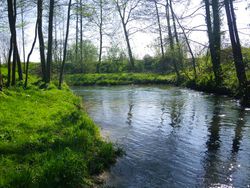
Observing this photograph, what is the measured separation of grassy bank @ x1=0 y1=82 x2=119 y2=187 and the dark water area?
745 millimetres

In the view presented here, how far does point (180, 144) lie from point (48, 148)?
4.73m

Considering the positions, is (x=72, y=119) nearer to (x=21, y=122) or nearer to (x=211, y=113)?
(x=21, y=122)

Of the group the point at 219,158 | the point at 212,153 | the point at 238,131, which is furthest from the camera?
the point at 238,131

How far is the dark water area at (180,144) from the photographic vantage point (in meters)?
8.55

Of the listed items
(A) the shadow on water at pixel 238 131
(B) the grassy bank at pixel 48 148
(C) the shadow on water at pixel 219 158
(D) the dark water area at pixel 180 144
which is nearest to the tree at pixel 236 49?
(D) the dark water area at pixel 180 144

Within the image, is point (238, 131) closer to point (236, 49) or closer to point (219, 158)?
point (219, 158)

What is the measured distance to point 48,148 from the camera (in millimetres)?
9469

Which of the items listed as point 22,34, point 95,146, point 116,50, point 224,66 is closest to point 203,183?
point 95,146

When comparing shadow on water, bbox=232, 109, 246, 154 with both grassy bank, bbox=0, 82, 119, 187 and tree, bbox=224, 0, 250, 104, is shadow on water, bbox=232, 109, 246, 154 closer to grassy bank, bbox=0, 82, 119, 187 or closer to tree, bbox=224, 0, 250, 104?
tree, bbox=224, 0, 250, 104

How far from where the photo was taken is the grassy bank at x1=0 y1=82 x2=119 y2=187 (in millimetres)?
7418

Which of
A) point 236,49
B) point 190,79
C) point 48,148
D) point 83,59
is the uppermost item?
point 83,59

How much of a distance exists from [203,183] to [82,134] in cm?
438

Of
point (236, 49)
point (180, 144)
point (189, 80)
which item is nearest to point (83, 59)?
point (189, 80)

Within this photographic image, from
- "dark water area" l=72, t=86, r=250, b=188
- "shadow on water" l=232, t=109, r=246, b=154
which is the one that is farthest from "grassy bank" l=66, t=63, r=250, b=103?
"shadow on water" l=232, t=109, r=246, b=154
